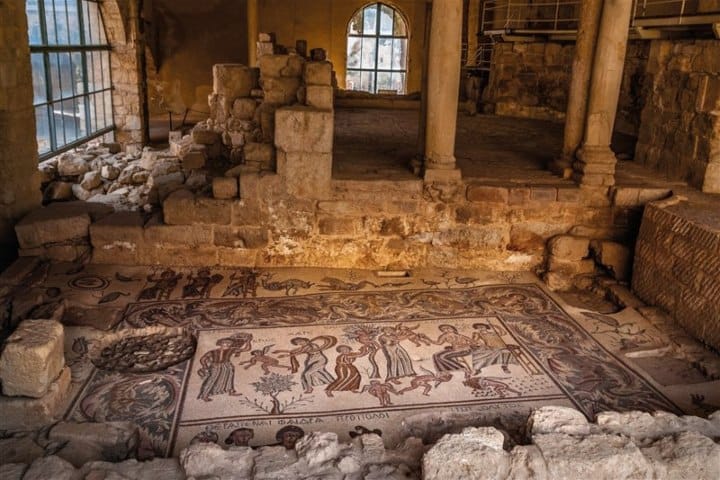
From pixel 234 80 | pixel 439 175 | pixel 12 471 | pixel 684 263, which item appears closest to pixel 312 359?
pixel 12 471

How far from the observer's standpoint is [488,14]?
14305 millimetres

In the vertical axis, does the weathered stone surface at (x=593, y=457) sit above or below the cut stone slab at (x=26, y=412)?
above

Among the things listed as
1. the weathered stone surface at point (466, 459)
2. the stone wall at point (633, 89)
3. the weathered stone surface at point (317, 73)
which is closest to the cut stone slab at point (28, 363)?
the weathered stone surface at point (466, 459)

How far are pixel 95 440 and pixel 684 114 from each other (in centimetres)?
665

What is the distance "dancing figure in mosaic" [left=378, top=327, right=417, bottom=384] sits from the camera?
4.90 metres

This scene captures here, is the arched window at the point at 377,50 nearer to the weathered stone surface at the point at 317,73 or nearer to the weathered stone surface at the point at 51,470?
the weathered stone surface at the point at 317,73

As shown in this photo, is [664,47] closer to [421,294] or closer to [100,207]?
[421,294]

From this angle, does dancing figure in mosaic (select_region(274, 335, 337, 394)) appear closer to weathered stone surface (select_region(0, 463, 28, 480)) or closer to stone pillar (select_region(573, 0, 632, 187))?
weathered stone surface (select_region(0, 463, 28, 480))

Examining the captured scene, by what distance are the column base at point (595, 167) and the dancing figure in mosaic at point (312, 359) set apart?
341 cm

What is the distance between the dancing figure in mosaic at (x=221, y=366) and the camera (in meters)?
4.60

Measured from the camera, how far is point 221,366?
4910 millimetres

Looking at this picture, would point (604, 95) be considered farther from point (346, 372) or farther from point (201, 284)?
point (201, 284)

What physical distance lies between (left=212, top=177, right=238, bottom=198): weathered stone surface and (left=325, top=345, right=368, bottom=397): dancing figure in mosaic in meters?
2.27

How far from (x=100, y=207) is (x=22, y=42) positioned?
1.79 meters
